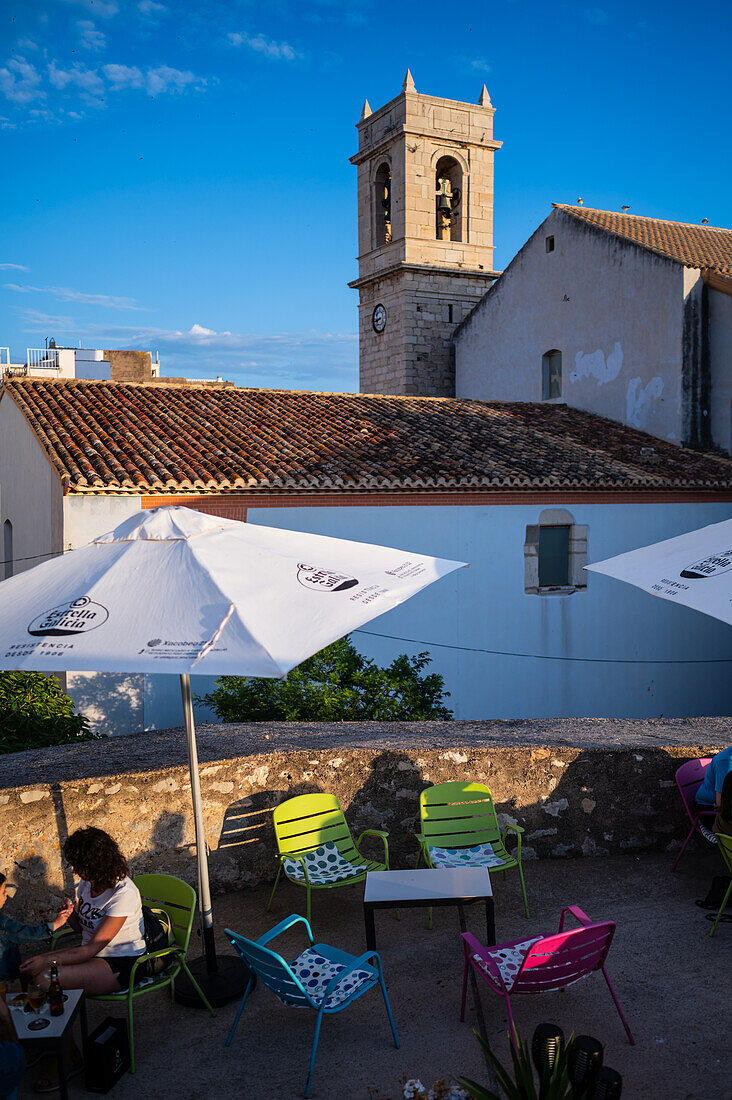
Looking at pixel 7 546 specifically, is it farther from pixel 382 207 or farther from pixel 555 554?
pixel 382 207

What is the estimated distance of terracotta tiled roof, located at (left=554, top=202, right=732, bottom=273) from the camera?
61.2 ft

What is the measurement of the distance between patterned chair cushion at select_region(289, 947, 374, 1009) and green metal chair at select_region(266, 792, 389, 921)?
1070mm

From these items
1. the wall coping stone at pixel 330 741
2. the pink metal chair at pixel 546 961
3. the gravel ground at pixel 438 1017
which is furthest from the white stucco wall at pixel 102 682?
the pink metal chair at pixel 546 961

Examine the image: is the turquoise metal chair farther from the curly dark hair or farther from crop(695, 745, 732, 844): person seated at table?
crop(695, 745, 732, 844): person seated at table

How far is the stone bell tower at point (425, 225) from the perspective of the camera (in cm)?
2378

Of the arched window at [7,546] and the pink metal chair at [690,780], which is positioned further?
the arched window at [7,546]

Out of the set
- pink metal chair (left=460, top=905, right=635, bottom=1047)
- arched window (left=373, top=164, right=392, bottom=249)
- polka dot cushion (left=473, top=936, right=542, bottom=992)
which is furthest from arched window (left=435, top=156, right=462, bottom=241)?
pink metal chair (left=460, top=905, right=635, bottom=1047)

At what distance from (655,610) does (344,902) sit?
1231cm

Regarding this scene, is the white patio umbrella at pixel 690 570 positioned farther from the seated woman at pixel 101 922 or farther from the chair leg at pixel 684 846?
the seated woman at pixel 101 922

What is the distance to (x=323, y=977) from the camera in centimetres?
429

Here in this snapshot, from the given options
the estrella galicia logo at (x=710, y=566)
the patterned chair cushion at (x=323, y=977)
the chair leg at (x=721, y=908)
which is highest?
the estrella galicia logo at (x=710, y=566)

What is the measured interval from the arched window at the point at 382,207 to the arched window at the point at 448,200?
1.38 m

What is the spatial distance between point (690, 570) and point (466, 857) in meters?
2.34

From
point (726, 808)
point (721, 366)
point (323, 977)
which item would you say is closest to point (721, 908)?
point (726, 808)
